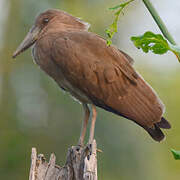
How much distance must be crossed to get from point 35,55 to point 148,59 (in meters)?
11.9

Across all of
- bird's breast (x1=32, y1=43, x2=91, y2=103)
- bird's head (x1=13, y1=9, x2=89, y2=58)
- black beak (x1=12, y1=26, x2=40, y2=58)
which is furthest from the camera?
bird's head (x1=13, y1=9, x2=89, y2=58)

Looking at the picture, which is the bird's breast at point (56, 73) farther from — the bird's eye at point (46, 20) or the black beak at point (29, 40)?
the bird's eye at point (46, 20)

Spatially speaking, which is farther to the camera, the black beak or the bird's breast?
the black beak

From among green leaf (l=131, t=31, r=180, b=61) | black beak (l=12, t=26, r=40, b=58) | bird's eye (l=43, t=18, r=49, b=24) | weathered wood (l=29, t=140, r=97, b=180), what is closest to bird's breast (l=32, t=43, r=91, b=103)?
black beak (l=12, t=26, r=40, b=58)

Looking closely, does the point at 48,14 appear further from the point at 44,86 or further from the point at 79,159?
the point at 44,86

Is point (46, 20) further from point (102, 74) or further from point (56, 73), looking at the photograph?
point (102, 74)

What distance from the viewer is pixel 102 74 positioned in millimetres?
4438

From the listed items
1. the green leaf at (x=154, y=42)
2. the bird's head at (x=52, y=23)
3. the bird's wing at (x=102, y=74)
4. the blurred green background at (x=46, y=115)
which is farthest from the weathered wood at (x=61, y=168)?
the blurred green background at (x=46, y=115)

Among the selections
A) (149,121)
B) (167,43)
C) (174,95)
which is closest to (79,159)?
(149,121)

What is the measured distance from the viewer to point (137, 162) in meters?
13.5

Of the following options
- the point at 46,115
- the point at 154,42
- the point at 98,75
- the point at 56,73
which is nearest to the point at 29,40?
the point at 56,73

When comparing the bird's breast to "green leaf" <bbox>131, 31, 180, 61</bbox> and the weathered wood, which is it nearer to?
the weathered wood

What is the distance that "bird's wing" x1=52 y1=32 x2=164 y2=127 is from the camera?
173 inches

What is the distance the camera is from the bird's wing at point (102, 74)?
4.40 meters
